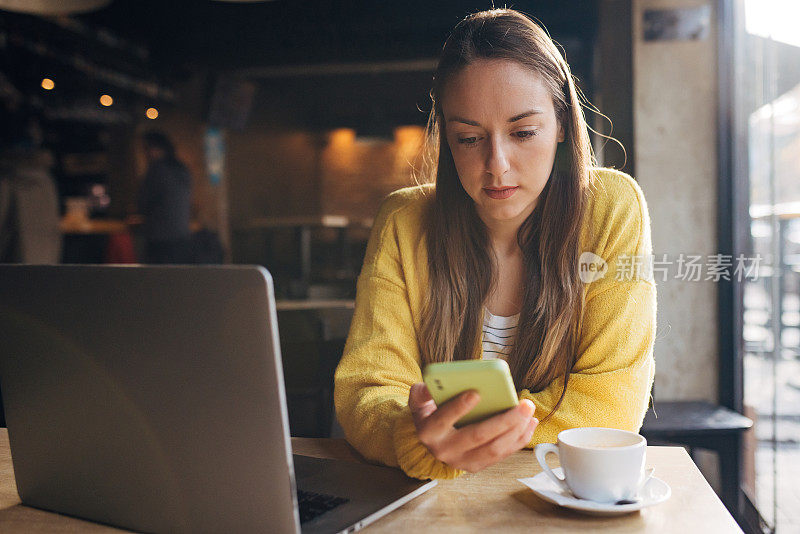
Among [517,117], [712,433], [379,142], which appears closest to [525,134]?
[517,117]

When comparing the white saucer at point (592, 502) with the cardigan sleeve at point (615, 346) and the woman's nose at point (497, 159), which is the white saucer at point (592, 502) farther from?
the woman's nose at point (497, 159)

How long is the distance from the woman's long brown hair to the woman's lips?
5.8 inches

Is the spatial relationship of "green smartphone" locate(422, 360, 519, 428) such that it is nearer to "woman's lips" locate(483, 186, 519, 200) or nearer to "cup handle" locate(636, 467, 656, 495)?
"cup handle" locate(636, 467, 656, 495)

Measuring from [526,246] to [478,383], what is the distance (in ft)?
2.38

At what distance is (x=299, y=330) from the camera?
2014 mm

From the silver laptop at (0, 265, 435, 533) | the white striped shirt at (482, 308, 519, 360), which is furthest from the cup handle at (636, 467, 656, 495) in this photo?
the white striped shirt at (482, 308, 519, 360)

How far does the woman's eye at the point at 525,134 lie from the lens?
1158 mm

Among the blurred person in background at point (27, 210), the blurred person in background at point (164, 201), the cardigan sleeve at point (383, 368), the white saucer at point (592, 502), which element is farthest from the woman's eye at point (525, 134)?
the blurred person in background at point (164, 201)

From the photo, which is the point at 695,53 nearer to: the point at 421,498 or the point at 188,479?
the point at 421,498

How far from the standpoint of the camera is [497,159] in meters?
1.14

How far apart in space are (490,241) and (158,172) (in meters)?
4.67

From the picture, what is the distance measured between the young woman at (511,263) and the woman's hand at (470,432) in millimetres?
191

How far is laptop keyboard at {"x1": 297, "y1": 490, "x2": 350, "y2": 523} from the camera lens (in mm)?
743

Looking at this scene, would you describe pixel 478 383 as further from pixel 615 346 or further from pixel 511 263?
pixel 511 263
